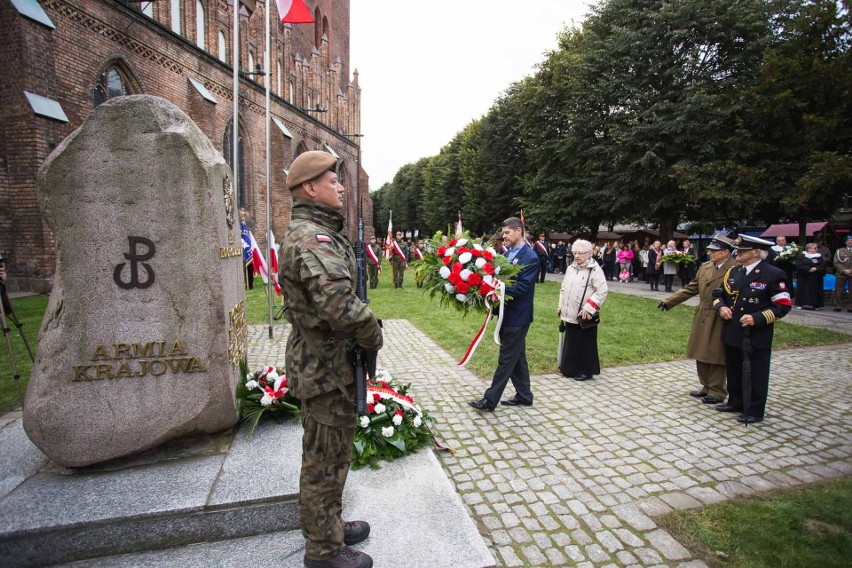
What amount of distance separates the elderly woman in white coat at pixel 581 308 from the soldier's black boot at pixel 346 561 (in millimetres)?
4387

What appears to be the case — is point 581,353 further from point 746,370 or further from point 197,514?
point 197,514

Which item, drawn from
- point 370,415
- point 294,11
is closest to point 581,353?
point 370,415

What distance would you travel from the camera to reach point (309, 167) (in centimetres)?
241

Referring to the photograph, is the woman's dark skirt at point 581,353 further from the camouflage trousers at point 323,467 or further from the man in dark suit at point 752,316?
the camouflage trousers at point 323,467

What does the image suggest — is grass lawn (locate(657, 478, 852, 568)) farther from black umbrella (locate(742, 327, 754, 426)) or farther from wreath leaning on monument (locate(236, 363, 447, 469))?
wreath leaning on monument (locate(236, 363, 447, 469))

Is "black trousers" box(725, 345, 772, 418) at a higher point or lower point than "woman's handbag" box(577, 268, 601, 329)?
lower

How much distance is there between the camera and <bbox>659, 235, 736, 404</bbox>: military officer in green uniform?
5.60 meters

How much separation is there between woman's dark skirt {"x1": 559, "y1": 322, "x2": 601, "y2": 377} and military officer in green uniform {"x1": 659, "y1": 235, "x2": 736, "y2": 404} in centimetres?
118

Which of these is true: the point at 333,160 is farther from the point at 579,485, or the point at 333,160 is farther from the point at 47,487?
the point at 579,485

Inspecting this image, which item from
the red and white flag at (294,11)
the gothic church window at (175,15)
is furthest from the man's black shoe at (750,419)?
the gothic church window at (175,15)

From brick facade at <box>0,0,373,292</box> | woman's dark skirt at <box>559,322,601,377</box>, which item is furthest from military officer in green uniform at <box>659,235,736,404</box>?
brick facade at <box>0,0,373,292</box>

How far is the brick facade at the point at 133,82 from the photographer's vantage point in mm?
12023

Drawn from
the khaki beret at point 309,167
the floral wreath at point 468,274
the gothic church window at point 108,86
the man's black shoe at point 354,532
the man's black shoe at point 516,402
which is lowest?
the man's black shoe at point 516,402

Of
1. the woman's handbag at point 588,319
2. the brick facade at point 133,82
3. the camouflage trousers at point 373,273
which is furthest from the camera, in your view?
the camouflage trousers at point 373,273
